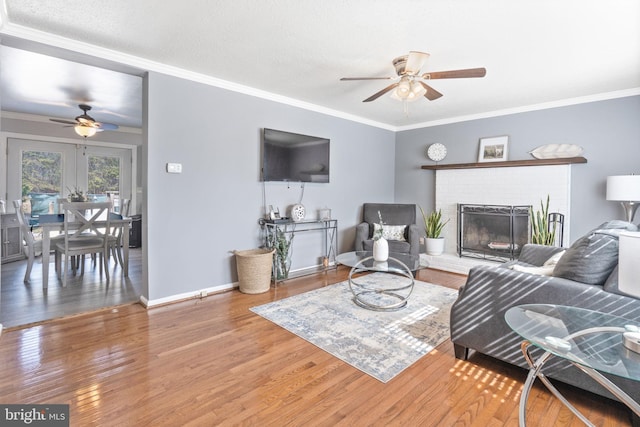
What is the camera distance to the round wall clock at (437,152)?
5.30 m

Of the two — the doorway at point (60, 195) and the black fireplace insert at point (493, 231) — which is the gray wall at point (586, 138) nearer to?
the black fireplace insert at point (493, 231)

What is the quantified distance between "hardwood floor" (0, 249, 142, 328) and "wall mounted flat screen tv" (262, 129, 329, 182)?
2.13 metres

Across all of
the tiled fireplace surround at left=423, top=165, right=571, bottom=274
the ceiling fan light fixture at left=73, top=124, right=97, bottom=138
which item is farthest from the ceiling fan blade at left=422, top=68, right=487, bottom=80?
the ceiling fan light fixture at left=73, top=124, right=97, bottom=138

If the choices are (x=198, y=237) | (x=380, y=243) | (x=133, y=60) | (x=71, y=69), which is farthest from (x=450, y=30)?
(x=71, y=69)

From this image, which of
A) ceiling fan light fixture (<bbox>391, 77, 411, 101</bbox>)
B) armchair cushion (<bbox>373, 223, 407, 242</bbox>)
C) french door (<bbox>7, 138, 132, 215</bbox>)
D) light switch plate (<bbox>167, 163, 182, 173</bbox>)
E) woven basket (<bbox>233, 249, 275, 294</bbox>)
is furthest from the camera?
french door (<bbox>7, 138, 132, 215</bbox>)

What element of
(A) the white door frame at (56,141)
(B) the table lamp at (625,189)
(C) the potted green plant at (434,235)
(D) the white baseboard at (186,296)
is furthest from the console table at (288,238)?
(A) the white door frame at (56,141)

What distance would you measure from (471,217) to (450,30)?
3.28m

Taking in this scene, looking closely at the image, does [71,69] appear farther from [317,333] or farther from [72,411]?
[317,333]

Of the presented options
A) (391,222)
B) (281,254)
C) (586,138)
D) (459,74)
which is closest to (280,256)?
(281,254)

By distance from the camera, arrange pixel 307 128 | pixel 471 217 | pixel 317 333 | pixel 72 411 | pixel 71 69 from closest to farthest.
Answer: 1. pixel 72 411
2. pixel 317 333
3. pixel 71 69
4. pixel 307 128
5. pixel 471 217

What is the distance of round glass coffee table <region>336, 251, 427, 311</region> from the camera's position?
3.17 m

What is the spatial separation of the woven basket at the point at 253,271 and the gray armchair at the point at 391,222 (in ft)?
5.04

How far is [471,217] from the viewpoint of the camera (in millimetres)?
4996

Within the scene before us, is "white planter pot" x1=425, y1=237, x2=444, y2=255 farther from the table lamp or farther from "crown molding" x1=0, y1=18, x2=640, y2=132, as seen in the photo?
the table lamp
